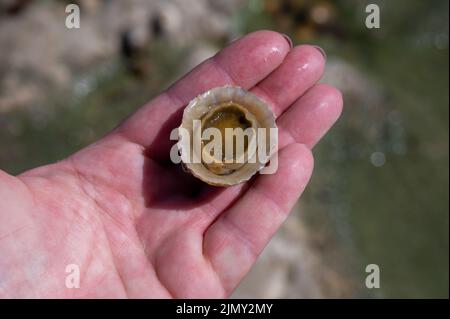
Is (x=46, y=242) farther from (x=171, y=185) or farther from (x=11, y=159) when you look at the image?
(x=11, y=159)

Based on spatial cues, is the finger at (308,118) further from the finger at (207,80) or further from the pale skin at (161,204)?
the finger at (207,80)

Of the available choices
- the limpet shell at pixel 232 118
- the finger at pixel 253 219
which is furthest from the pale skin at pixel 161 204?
the limpet shell at pixel 232 118

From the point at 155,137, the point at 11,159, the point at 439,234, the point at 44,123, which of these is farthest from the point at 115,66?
the point at 439,234

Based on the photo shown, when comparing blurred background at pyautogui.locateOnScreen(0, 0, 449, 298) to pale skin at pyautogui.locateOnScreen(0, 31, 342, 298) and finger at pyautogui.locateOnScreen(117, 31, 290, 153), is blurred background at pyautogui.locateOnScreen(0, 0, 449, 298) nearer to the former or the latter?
pale skin at pyautogui.locateOnScreen(0, 31, 342, 298)

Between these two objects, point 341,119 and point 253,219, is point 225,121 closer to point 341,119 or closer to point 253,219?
point 253,219

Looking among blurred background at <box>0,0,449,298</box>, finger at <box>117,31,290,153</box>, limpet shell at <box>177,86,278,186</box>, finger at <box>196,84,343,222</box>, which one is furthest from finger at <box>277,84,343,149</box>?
blurred background at <box>0,0,449,298</box>

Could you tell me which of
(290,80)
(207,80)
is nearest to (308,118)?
(290,80)
